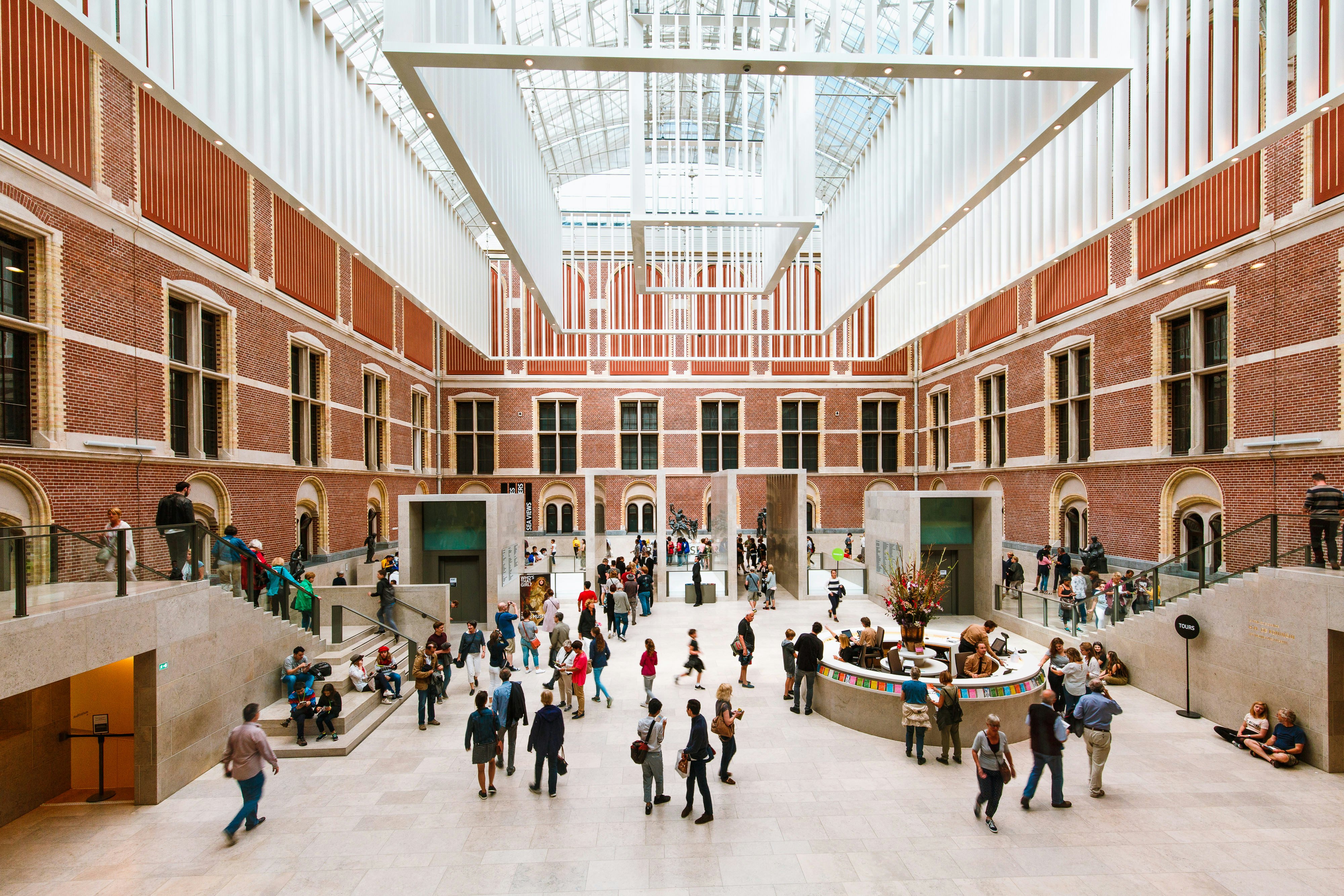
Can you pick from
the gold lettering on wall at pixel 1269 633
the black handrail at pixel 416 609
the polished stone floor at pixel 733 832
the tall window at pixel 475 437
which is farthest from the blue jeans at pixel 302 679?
the tall window at pixel 475 437

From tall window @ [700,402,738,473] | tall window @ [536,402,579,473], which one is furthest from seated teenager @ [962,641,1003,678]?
tall window @ [536,402,579,473]

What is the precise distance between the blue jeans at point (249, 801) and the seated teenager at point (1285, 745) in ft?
38.8

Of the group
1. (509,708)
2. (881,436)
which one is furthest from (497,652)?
(881,436)

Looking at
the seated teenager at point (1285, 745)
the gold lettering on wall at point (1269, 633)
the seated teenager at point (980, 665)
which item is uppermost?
the gold lettering on wall at point (1269, 633)

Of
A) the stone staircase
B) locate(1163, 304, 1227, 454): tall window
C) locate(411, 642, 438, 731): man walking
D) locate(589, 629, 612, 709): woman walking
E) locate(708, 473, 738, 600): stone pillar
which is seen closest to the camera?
the stone staircase

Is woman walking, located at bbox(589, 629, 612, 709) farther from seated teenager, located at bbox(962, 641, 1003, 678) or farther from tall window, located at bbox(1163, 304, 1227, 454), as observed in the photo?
tall window, located at bbox(1163, 304, 1227, 454)

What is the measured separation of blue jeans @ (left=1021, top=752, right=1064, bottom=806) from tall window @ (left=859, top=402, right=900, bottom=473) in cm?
2384

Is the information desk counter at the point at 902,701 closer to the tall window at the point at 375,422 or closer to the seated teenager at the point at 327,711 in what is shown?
the seated teenager at the point at 327,711

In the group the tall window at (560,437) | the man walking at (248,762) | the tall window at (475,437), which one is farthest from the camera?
the tall window at (560,437)

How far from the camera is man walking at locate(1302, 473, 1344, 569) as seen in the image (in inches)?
337

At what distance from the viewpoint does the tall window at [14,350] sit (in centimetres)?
923

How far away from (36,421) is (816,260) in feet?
84.9

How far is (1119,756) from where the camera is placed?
880 centimetres

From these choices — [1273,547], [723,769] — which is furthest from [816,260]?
[723,769]
